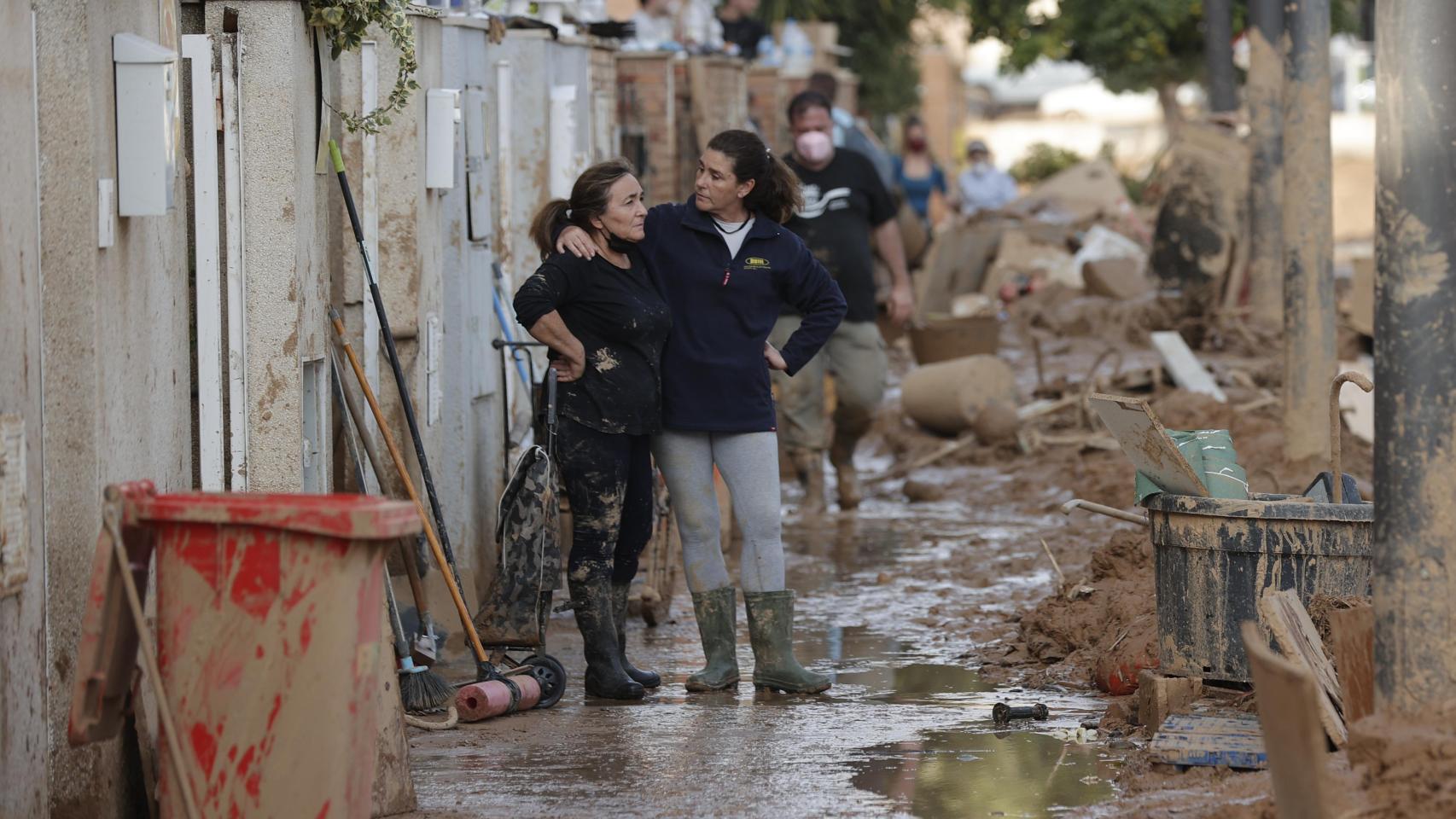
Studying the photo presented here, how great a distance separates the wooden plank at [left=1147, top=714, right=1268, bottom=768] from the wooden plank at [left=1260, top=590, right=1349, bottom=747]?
0.72 ft

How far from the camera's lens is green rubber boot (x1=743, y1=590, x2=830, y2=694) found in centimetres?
686

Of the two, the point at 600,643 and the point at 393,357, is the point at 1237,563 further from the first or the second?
the point at 393,357

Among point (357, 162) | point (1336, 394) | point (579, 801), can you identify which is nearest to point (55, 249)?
point (579, 801)

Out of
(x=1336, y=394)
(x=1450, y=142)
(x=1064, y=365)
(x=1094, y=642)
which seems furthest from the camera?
(x=1064, y=365)

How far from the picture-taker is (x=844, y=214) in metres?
10.7

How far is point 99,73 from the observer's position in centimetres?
499

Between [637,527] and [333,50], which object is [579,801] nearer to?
Result: [637,527]

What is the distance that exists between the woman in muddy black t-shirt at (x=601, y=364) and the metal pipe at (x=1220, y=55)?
16.2 m

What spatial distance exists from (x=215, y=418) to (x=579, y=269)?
50.6 inches

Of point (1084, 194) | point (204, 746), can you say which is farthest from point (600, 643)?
point (1084, 194)

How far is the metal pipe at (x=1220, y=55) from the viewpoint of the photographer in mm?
21656

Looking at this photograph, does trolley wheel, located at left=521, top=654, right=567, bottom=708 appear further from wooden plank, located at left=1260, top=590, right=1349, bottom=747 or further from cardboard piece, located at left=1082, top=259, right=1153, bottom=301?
cardboard piece, located at left=1082, top=259, right=1153, bottom=301

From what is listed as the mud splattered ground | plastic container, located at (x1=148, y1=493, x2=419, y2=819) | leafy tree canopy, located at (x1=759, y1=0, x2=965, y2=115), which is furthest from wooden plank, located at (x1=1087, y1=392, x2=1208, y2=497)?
leafy tree canopy, located at (x1=759, y1=0, x2=965, y2=115)

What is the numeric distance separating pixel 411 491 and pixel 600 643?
2.71 feet
